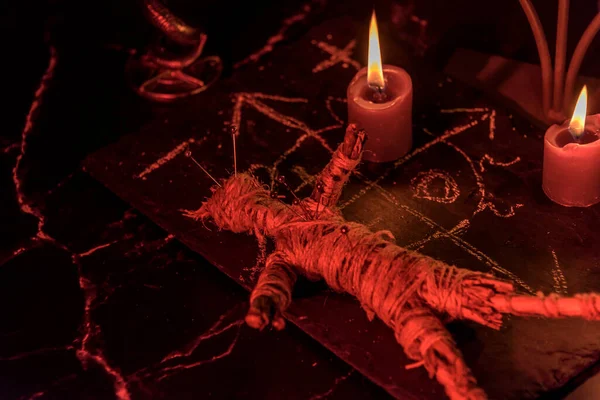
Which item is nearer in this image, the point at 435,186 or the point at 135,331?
the point at 135,331

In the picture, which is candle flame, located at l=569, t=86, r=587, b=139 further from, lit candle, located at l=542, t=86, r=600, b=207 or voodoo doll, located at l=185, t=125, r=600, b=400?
voodoo doll, located at l=185, t=125, r=600, b=400

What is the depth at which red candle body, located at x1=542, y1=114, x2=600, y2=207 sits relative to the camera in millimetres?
869

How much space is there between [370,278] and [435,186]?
259 millimetres

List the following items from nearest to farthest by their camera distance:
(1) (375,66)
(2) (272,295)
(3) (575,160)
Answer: (2) (272,295)
(3) (575,160)
(1) (375,66)

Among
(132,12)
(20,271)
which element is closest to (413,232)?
(20,271)

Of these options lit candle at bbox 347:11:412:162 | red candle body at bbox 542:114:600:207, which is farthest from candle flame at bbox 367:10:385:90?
red candle body at bbox 542:114:600:207

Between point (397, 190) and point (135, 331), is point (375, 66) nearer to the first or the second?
point (397, 190)

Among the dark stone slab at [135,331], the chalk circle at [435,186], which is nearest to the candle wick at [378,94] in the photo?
the chalk circle at [435,186]

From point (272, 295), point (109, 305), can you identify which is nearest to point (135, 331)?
point (109, 305)

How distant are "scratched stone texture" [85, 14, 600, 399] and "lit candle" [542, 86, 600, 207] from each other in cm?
2

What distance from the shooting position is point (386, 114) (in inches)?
38.0

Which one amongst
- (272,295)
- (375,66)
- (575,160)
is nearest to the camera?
(272,295)

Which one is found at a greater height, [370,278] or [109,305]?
[370,278]

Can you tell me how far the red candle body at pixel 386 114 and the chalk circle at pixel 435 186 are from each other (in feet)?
0.18
